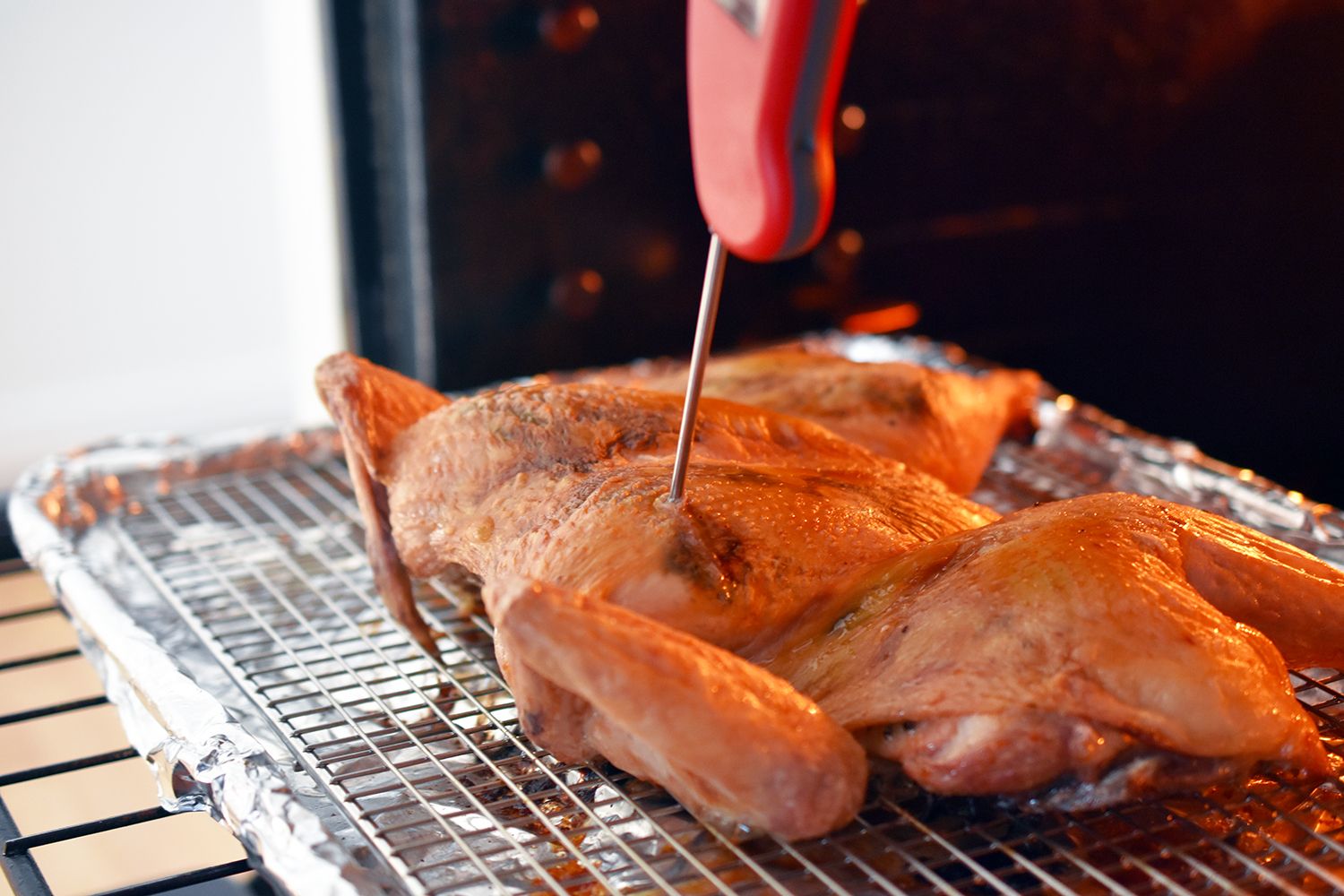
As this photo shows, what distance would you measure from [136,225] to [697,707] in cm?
388

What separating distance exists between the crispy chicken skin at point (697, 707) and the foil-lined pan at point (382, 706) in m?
0.08

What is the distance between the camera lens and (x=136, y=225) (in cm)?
462

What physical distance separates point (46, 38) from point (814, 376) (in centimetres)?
316

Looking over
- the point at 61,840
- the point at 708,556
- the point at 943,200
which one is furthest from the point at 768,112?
the point at 943,200

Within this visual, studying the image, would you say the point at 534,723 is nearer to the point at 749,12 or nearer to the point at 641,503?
the point at 641,503

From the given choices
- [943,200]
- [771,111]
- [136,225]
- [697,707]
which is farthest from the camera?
[136,225]

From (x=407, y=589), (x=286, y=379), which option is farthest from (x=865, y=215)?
(x=286, y=379)

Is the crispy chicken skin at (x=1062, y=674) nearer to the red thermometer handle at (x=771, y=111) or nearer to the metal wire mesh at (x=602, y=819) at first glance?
the metal wire mesh at (x=602, y=819)

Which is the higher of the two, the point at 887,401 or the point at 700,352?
the point at 700,352

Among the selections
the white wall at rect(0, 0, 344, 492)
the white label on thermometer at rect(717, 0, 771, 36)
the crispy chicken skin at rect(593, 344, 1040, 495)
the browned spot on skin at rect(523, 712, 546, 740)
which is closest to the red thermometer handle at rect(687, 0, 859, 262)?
the white label on thermometer at rect(717, 0, 771, 36)

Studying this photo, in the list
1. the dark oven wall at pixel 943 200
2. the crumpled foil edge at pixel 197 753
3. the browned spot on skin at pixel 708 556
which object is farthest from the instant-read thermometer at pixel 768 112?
the dark oven wall at pixel 943 200

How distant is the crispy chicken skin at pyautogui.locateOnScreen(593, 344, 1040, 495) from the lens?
1.91 m

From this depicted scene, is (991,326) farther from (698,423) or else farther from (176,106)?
(176,106)

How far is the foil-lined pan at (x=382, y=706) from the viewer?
1.32 meters
